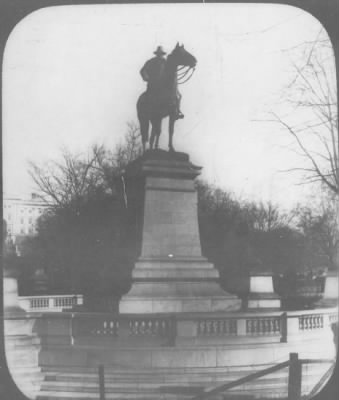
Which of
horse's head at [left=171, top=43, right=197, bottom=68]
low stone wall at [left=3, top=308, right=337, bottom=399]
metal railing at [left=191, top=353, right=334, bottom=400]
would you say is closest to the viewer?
metal railing at [left=191, top=353, right=334, bottom=400]

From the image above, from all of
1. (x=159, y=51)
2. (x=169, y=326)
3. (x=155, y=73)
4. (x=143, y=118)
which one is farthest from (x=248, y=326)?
(x=159, y=51)

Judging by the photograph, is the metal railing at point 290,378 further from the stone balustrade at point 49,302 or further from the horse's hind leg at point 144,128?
the horse's hind leg at point 144,128

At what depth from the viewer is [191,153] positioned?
5.05m

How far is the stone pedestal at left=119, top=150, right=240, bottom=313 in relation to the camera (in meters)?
5.02

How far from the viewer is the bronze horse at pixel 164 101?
496 centimetres

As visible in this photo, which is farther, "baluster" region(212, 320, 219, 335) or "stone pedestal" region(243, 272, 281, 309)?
"stone pedestal" region(243, 272, 281, 309)

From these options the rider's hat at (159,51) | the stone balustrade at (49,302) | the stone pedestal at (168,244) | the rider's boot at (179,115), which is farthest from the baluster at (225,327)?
the rider's hat at (159,51)

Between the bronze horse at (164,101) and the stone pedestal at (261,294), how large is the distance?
129 centimetres

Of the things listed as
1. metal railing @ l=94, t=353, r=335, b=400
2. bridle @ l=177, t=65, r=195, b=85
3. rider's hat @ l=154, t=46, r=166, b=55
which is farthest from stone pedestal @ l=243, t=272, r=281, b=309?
rider's hat @ l=154, t=46, r=166, b=55

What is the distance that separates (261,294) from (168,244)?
88 cm

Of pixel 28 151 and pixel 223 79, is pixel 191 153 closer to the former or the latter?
pixel 223 79

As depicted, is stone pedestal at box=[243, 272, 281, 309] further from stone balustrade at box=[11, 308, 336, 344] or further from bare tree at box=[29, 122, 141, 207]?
bare tree at box=[29, 122, 141, 207]

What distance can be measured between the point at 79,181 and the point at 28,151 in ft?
1.56

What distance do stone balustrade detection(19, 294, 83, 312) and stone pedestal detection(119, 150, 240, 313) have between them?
15.3 inches
